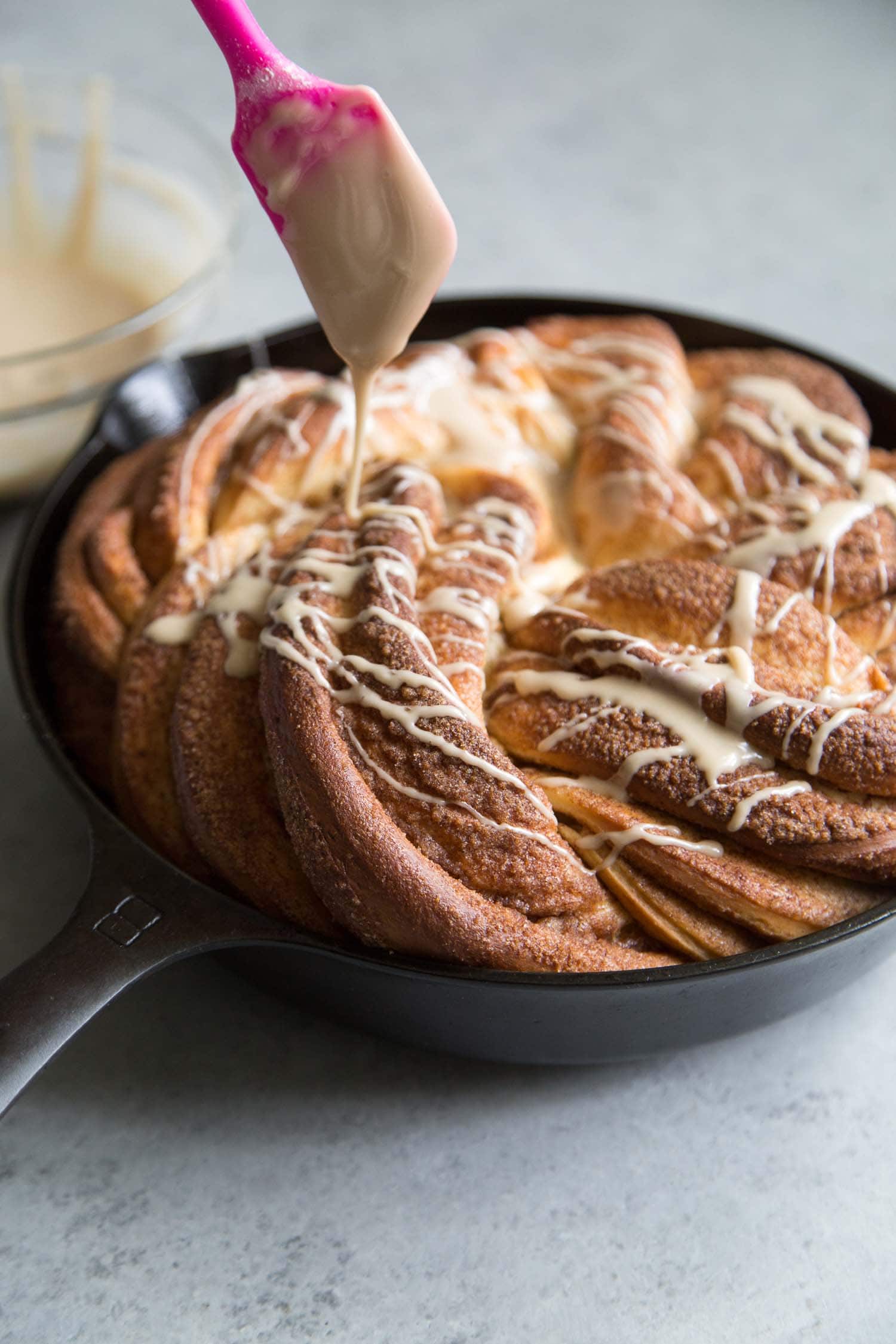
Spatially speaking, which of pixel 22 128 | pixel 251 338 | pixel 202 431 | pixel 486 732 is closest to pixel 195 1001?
pixel 486 732

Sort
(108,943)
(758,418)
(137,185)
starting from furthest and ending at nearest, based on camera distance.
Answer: (137,185), (758,418), (108,943)

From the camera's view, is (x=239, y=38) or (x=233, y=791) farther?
(x=233, y=791)

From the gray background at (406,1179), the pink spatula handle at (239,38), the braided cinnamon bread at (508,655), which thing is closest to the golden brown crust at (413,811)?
Answer: the braided cinnamon bread at (508,655)

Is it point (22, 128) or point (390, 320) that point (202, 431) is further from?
point (22, 128)

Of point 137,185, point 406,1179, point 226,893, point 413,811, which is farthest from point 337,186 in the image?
point 137,185

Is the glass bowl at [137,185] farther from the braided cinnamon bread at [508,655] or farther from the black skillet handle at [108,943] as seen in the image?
the black skillet handle at [108,943]

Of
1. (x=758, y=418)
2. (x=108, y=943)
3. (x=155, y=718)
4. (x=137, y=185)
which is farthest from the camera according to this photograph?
(x=137, y=185)

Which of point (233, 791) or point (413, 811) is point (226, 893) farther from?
point (413, 811)

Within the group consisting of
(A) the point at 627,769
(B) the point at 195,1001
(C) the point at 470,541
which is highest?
(C) the point at 470,541
